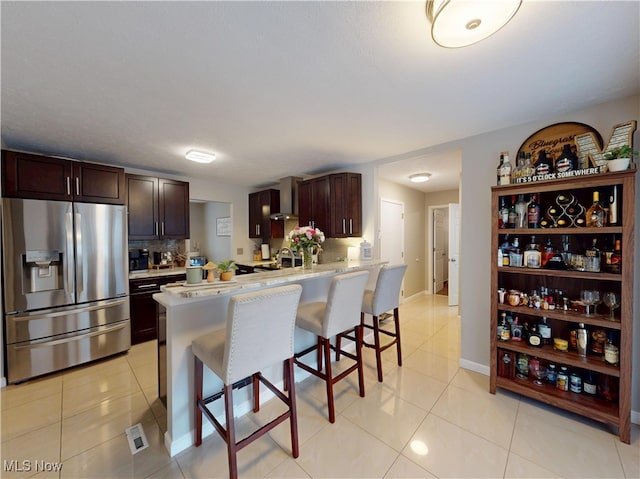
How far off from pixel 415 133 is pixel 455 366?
250 cm

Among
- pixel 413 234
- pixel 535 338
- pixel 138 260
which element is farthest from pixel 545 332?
pixel 138 260

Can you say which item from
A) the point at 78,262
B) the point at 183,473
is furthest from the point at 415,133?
the point at 78,262

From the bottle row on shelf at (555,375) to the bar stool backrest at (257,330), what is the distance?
2.05 metres

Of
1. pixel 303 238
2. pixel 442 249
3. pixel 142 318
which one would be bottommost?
pixel 142 318

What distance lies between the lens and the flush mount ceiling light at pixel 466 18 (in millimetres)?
1003

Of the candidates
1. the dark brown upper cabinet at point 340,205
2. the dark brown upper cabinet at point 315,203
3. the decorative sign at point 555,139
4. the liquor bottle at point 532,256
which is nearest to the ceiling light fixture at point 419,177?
the dark brown upper cabinet at point 340,205

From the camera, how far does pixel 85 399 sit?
2195mm

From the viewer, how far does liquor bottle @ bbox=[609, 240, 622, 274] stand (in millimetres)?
1721

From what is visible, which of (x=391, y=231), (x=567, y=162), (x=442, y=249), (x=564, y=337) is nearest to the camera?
(x=567, y=162)

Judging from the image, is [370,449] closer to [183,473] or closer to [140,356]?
[183,473]

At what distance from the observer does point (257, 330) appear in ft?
4.66

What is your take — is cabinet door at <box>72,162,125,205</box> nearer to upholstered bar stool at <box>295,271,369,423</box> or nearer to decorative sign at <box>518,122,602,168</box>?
upholstered bar stool at <box>295,271,369,423</box>

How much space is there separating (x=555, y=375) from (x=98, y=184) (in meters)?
4.90

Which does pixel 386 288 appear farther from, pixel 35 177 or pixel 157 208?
pixel 35 177
